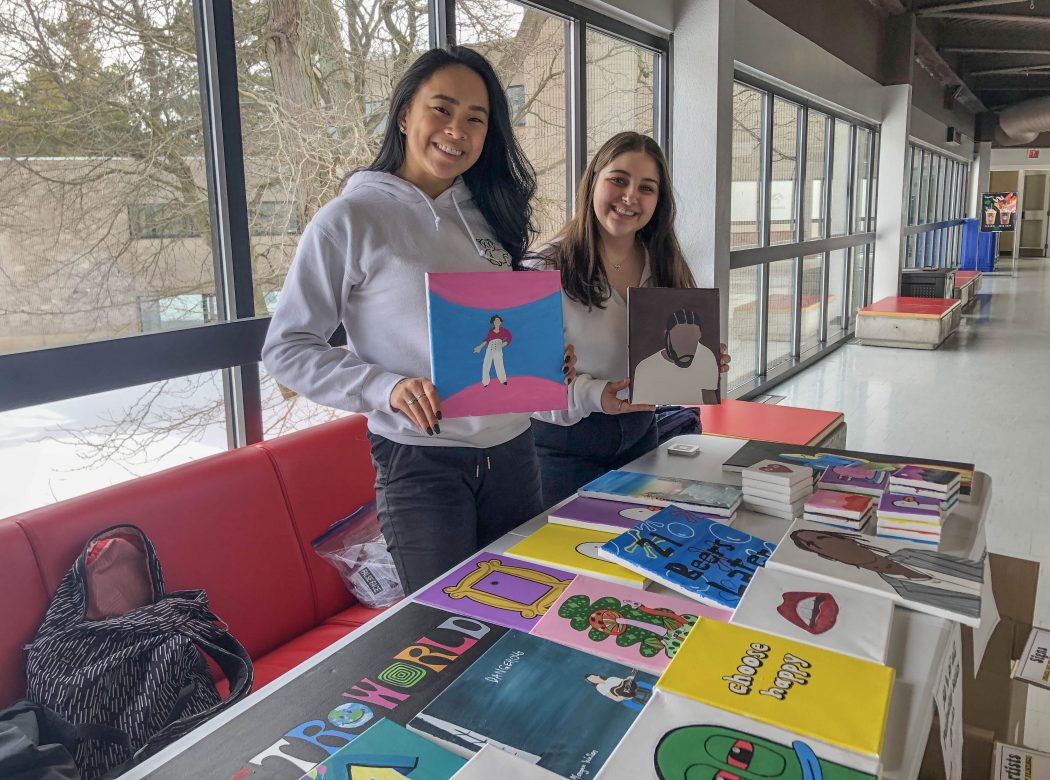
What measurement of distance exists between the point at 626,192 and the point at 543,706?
1.51 m

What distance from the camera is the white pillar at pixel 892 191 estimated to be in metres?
Result: 9.74

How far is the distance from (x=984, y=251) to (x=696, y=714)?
20.8 m

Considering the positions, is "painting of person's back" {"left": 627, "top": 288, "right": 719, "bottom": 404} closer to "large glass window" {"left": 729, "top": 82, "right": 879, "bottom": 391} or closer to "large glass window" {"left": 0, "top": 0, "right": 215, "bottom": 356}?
"large glass window" {"left": 0, "top": 0, "right": 215, "bottom": 356}

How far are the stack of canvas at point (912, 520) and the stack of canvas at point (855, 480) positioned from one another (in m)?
0.14

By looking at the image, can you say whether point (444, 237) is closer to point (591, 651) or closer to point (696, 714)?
point (591, 651)

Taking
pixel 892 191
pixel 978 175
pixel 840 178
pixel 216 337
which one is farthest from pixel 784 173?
pixel 978 175

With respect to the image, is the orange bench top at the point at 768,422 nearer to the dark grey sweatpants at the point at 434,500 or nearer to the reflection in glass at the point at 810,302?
the dark grey sweatpants at the point at 434,500

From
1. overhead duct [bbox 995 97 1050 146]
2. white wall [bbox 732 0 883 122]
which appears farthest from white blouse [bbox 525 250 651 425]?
overhead duct [bbox 995 97 1050 146]

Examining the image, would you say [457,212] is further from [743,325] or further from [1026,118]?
[1026,118]

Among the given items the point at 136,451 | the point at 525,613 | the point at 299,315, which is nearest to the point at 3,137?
the point at 136,451

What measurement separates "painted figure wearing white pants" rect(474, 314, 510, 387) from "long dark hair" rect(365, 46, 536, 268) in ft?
0.95

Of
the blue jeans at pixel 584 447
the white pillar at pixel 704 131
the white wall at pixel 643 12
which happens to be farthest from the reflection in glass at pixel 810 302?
the blue jeans at pixel 584 447

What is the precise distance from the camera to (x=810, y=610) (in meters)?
1.26

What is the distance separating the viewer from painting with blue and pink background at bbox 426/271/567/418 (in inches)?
59.0
